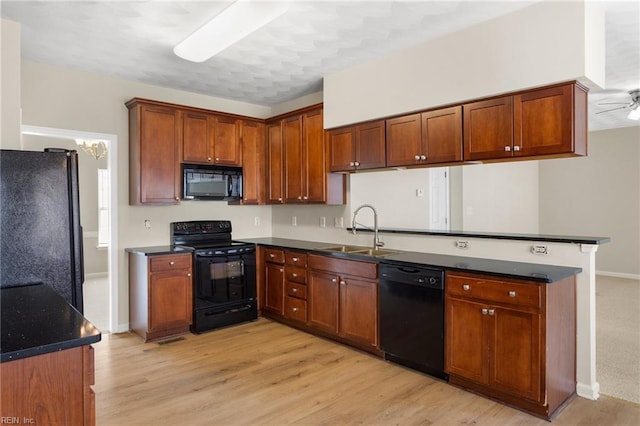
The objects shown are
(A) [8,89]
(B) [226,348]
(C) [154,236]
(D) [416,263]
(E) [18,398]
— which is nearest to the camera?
(E) [18,398]

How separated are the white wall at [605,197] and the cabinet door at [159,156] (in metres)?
7.13

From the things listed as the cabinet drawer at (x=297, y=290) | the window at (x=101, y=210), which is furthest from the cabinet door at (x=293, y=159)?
the window at (x=101, y=210)

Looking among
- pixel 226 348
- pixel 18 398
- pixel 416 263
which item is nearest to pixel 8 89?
pixel 18 398

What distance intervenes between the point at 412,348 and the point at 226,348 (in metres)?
1.74

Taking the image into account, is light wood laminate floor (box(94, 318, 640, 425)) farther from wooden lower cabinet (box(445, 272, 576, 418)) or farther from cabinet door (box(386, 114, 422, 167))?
cabinet door (box(386, 114, 422, 167))

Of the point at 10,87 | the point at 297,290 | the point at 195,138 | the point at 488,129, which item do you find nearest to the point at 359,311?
the point at 297,290

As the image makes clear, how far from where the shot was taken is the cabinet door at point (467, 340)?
277 cm

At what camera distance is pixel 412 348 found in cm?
320

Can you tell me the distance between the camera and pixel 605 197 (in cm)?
726

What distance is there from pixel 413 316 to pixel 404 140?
5.15ft

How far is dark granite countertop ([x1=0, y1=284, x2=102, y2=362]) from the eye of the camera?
1.29 meters

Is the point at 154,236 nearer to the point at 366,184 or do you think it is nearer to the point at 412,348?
the point at 366,184

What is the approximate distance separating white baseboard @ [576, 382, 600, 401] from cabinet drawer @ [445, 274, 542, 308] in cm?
87

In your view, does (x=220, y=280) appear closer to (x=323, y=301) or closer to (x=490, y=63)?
(x=323, y=301)
